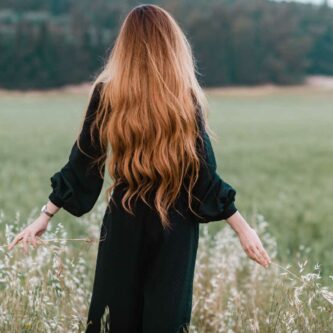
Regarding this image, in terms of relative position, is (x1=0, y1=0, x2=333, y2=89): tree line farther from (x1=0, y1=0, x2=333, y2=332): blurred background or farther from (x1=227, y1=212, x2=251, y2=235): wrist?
(x1=227, y1=212, x2=251, y2=235): wrist

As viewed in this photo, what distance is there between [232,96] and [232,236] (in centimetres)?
7359

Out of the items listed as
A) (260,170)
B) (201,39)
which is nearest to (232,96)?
(201,39)

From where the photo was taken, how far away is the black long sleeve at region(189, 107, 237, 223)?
317 cm

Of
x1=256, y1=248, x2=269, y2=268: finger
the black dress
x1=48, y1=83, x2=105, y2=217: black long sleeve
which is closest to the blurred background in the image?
x1=256, y1=248, x2=269, y2=268: finger

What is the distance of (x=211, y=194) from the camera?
319 cm

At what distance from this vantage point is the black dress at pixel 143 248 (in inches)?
126

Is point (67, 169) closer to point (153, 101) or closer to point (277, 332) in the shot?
point (153, 101)

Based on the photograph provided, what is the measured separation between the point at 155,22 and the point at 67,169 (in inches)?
29.6

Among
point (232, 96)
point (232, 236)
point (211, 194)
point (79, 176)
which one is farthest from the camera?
point (232, 96)

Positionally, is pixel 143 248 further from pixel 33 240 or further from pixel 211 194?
pixel 33 240

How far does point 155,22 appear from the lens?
3.26m

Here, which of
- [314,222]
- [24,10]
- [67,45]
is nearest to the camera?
[314,222]

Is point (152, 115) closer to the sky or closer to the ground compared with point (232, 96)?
closer to the sky

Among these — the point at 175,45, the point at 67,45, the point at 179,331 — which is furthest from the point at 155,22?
the point at 67,45
